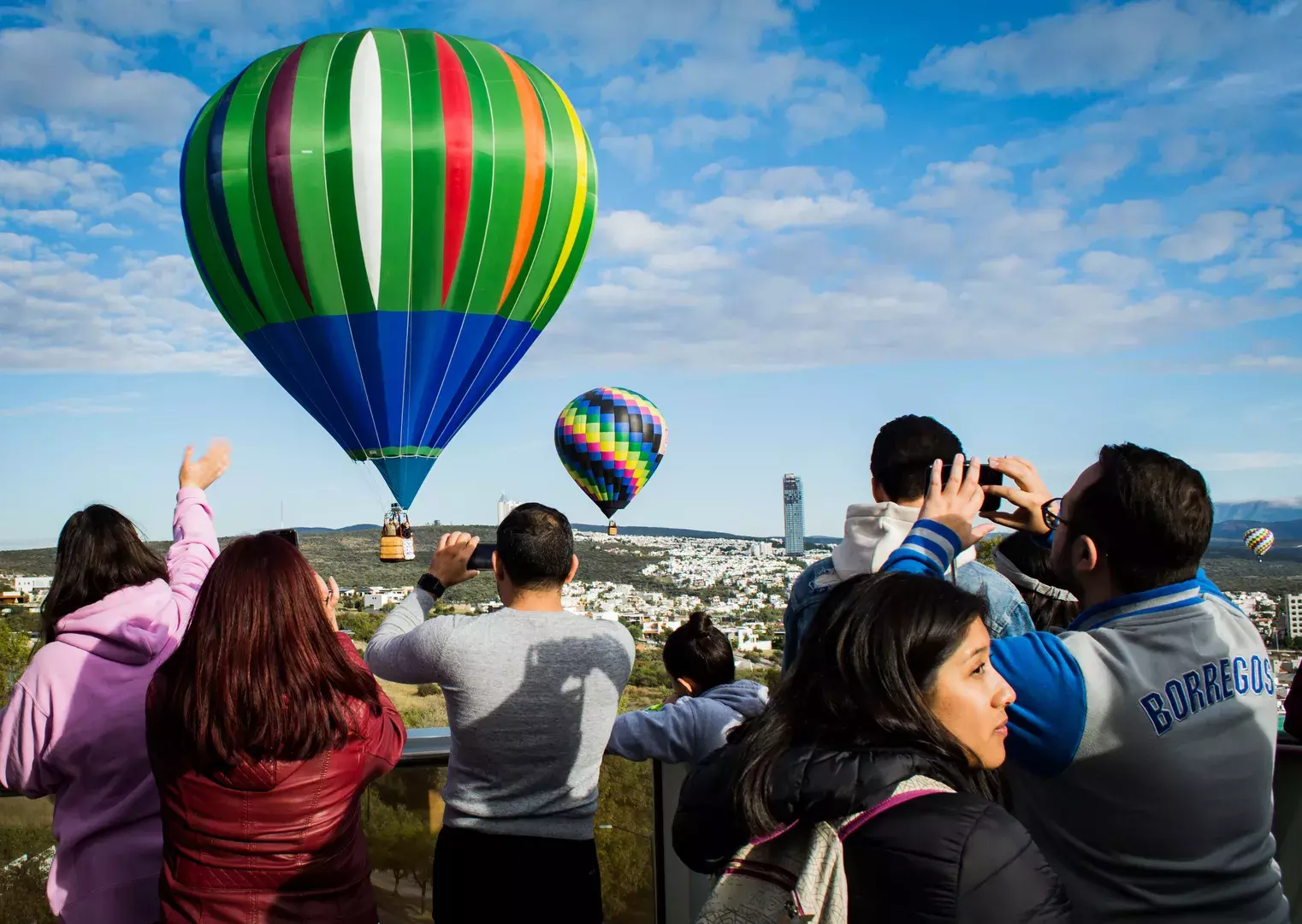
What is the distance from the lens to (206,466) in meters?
3.23

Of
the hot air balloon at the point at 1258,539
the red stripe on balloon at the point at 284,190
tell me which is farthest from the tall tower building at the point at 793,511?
the red stripe on balloon at the point at 284,190

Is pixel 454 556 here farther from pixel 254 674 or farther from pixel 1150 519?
pixel 1150 519

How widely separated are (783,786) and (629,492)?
2028cm

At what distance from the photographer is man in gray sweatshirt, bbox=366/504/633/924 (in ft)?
8.00

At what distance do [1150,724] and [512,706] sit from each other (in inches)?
50.7

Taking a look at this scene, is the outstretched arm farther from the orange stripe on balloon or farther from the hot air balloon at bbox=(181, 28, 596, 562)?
the orange stripe on balloon

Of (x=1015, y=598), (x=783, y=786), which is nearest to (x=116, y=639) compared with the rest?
(x=783, y=786)

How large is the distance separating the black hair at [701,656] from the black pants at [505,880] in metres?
0.55

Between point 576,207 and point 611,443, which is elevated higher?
point 576,207

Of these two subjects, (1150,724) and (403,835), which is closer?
(1150,724)

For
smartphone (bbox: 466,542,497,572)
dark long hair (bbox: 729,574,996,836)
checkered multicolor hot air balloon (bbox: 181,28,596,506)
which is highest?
checkered multicolor hot air balloon (bbox: 181,28,596,506)

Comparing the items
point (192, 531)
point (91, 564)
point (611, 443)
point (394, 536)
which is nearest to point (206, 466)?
point (192, 531)

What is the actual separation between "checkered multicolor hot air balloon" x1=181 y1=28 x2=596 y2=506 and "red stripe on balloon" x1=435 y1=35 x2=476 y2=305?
0.01 meters

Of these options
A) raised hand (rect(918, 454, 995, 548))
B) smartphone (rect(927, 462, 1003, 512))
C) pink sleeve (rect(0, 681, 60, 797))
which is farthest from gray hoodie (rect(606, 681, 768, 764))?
pink sleeve (rect(0, 681, 60, 797))
